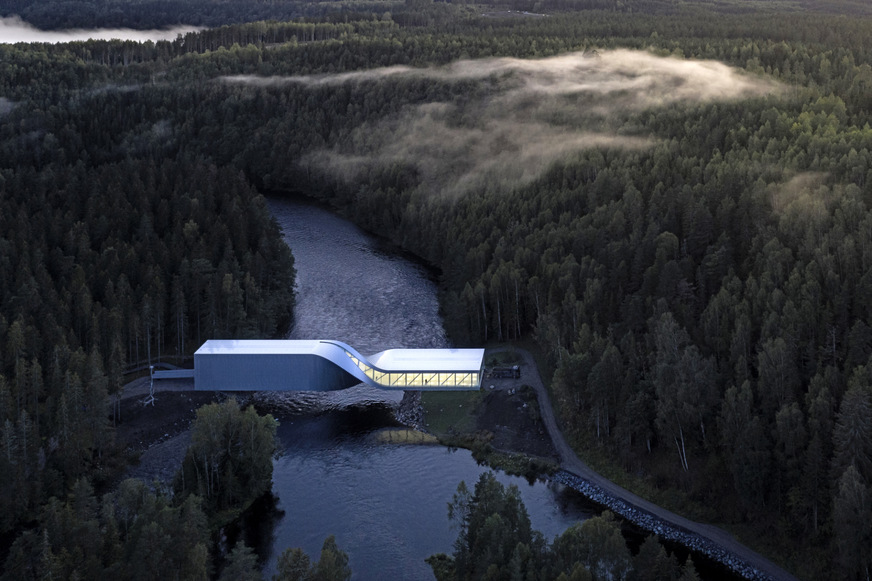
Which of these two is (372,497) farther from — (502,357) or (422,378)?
(502,357)

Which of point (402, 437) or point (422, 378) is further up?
point (422, 378)

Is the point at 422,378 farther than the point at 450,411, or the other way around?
the point at 422,378

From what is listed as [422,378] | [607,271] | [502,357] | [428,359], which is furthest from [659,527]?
[607,271]

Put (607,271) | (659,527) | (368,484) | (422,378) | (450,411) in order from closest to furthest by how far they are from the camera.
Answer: (659,527)
(368,484)
(450,411)
(422,378)
(607,271)

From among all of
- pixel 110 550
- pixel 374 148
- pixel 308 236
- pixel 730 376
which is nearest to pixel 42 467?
pixel 110 550

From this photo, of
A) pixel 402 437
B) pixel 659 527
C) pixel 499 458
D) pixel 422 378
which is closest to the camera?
pixel 659 527

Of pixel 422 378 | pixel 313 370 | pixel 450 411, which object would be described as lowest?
pixel 450 411

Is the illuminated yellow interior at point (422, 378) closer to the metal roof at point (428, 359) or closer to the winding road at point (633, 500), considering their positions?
the metal roof at point (428, 359)
